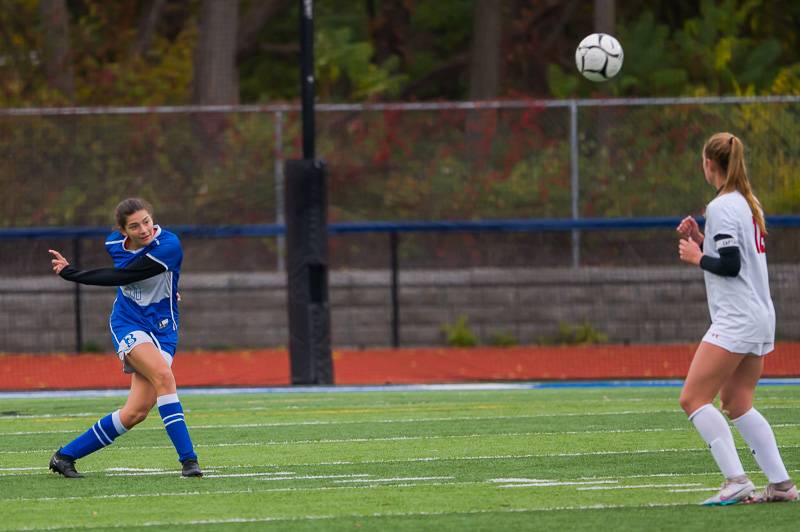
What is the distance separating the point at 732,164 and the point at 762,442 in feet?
4.64

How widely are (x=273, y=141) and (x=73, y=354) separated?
13.5 ft

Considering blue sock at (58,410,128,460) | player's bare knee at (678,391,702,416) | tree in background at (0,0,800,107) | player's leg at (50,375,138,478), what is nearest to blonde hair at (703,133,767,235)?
player's bare knee at (678,391,702,416)

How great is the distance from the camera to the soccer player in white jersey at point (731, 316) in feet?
24.3

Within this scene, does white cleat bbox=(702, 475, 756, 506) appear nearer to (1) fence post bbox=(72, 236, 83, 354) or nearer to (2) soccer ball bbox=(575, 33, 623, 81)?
(2) soccer ball bbox=(575, 33, 623, 81)

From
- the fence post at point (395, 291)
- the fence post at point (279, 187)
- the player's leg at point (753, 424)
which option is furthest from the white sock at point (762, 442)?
the fence post at point (279, 187)

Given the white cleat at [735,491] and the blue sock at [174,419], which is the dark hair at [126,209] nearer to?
the blue sock at [174,419]

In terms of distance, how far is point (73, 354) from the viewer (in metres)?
20.4

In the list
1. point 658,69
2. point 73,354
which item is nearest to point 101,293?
point 73,354

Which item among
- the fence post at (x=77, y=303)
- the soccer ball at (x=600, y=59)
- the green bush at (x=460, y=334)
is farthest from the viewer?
the green bush at (x=460, y=334)

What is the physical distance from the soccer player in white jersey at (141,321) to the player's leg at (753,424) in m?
3.26

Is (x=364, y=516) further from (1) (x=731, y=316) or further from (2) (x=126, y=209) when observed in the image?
(2) (x=126, y=209)

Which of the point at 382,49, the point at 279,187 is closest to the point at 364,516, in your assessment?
the point at 279,187

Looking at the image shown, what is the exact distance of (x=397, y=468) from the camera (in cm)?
944

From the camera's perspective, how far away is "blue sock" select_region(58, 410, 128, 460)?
356 inches
